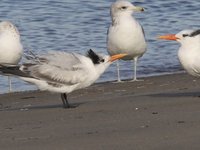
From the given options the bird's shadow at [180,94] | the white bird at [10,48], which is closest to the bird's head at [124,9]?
the white bird at [10,48]

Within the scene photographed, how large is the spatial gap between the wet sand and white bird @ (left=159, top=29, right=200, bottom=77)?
0.33m

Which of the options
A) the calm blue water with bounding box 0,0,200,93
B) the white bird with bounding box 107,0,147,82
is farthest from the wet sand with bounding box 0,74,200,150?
the calm blue water with bounding box 0,0,200,93

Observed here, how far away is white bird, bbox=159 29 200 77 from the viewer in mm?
9242

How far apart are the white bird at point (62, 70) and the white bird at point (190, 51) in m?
0.86

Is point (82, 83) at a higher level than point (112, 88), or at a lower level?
higher

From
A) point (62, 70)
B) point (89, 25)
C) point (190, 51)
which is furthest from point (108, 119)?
point (89, 25)

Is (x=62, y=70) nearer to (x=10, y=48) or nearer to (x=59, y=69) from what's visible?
(x=59, y=69)

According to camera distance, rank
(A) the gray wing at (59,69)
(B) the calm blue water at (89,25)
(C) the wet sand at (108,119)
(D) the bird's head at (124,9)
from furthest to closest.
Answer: (B) the calm blue water at (89,25), (D) the bird's head at (124,9), (A) the gray wing at (59,69), (C) the wet sand at (108,119)

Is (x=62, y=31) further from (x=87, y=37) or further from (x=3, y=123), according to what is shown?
(x=3, y=123)

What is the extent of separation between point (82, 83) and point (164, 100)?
948 millimetres

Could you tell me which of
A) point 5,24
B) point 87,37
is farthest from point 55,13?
point 5,24

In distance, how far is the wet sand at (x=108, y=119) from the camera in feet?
21.8

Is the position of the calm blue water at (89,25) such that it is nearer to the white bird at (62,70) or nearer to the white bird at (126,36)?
the white bird at (126,36)

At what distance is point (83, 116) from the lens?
8.38m
